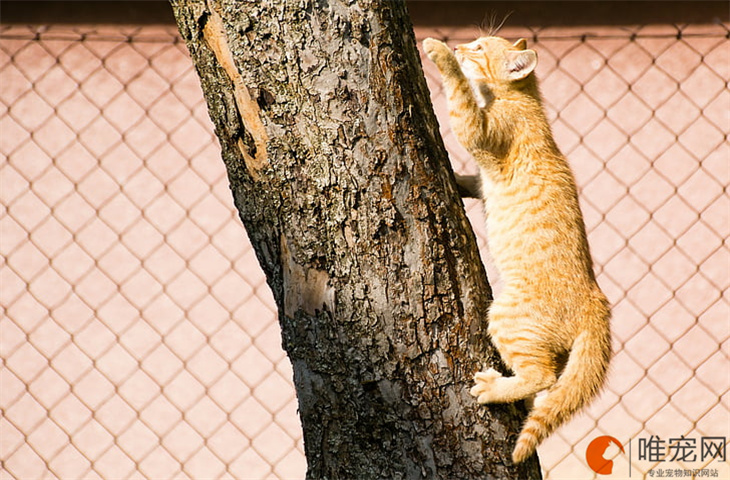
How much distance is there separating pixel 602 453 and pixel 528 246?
2114mm

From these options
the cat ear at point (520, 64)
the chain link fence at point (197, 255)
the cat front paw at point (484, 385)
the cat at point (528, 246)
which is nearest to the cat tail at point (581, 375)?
the cat at point (528, 246)

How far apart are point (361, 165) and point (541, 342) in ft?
2.29

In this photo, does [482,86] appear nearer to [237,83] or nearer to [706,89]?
[237,83]

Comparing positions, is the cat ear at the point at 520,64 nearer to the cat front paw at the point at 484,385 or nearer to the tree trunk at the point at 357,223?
the tree trunk at the point at 357,223

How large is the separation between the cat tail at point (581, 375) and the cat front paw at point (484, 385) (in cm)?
16

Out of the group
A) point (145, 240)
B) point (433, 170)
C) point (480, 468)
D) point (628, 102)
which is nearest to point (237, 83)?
point (433, 170)

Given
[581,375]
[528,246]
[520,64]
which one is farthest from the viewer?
[520,64]

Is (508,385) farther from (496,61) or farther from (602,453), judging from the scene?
(602,453)

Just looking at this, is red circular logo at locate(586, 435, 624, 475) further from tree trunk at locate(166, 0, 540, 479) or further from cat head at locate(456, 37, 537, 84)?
tree trunk at locate(166, 0, 540, 479)

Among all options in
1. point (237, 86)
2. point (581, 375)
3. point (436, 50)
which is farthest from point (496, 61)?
point (237, 86)

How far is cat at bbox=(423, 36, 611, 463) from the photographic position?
1883 mm

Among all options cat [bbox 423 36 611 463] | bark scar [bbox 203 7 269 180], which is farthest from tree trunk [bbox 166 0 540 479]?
cat [bbox 423 36 611 463]

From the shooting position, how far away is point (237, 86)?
5.24ft

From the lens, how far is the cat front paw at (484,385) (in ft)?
5.49
